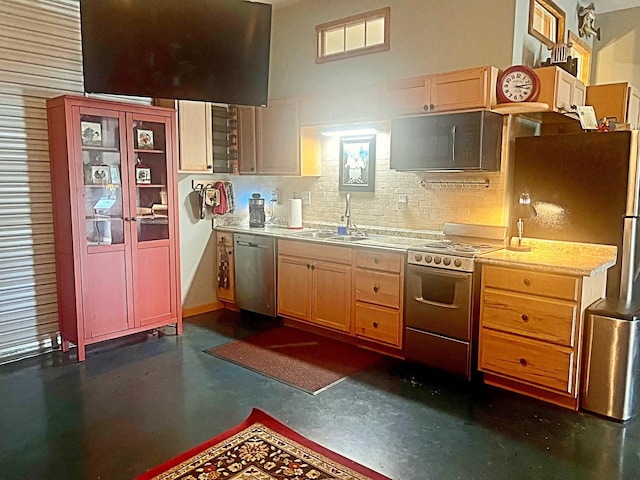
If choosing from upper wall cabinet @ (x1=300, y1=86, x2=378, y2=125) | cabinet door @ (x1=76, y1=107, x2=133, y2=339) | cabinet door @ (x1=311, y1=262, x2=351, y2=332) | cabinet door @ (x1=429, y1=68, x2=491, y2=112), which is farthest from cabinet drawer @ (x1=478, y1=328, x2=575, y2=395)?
cabinet door @ (x1=76, y1=107, x2=133, y2=339)

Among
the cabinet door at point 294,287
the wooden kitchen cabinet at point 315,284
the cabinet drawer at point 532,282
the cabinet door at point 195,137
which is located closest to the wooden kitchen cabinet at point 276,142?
the cabinet door at point 195,137

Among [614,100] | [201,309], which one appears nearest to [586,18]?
[614,100]

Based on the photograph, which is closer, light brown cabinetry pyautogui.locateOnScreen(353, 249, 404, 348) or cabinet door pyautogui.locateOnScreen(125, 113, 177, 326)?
light brown cabinetry pyautogui.locateOnScreen(353, 249, 404, 348)

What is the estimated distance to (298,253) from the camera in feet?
14.7

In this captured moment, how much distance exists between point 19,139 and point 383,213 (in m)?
3.08

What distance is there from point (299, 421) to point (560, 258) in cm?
202

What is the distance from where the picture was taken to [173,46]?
298 centimetres

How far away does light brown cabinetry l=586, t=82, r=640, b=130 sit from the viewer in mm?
3949

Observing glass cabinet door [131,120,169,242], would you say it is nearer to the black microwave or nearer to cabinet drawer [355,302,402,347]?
cabinet drawer [355,302,402,347]

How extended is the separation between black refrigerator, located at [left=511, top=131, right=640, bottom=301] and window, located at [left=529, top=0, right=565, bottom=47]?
3.08 ft

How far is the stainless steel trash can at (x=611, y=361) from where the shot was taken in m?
2.92

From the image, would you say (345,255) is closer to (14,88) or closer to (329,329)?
(329,329)

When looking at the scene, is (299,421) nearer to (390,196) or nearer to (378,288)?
(378,288)

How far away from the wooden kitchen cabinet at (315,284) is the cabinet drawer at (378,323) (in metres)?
0.12
